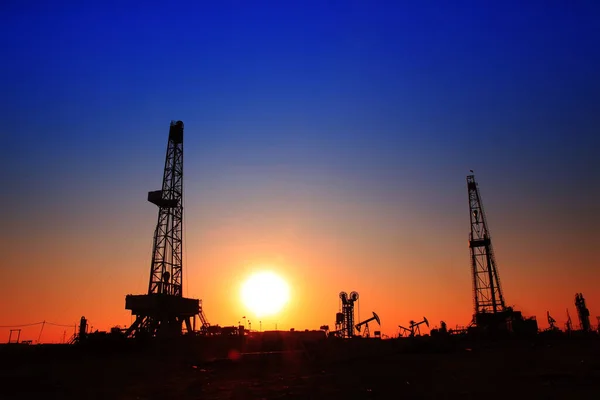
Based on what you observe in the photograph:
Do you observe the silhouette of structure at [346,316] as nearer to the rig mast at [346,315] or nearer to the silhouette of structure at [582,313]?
the rig mast at [346,315]

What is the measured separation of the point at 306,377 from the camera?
36625 millimetres

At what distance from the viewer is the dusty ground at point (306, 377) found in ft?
92.7

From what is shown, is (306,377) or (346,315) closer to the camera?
(306,377)

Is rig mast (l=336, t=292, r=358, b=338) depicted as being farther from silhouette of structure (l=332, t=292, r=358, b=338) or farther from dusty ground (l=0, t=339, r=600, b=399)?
dusty ground (l=0, t=339, r=600, b=399)

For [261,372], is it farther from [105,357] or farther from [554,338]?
[554,338]

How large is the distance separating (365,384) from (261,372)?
41.6 ft

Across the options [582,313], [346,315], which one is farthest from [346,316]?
[582,313]

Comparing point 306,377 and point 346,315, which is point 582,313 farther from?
point 306,377

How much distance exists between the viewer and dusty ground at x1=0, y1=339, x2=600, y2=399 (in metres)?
28.3

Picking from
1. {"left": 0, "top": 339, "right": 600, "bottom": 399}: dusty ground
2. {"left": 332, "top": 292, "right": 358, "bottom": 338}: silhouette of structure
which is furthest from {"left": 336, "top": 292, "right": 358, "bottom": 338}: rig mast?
{"left": 0, "top": 339, "right": 600, "bottom": 399}: dusty ground

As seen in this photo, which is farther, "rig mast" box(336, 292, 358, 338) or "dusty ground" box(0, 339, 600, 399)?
"rig mast" box(336, 292, 358, 338)

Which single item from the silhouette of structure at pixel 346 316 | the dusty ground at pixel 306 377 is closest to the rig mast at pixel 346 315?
the silhouette of structure at pixel 346 316

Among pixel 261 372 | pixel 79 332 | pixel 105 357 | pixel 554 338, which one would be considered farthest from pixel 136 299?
pixel 554 338

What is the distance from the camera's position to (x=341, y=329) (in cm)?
10100
